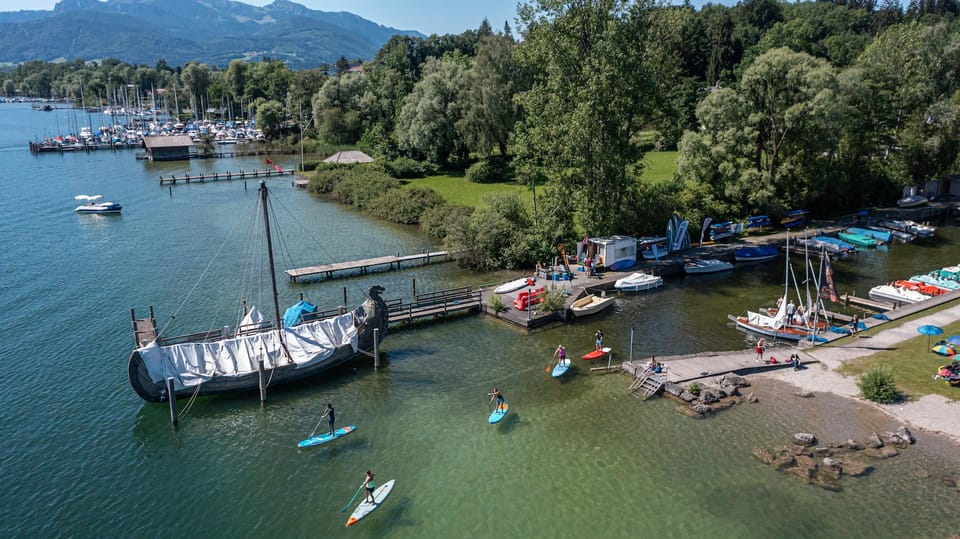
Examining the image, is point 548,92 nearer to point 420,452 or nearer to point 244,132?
point 420,452

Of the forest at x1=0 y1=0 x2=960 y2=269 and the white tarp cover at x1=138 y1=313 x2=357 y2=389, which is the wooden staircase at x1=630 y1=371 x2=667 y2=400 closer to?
the white tarp cover at x1=138 y1=313 x2=357 y2=389

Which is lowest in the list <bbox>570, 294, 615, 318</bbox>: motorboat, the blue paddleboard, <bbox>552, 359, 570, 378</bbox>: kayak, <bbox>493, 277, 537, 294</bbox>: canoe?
the blue paddleboard

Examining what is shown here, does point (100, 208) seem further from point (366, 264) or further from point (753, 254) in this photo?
point (753, 254)

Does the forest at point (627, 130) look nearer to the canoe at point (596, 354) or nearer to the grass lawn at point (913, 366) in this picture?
the canoe at point (596, 354)

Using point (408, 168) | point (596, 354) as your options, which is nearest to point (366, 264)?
point (596, 354)

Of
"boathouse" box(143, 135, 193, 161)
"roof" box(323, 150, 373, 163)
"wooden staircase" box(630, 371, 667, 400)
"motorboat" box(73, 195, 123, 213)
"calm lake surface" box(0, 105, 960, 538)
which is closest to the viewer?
"calm lake surface" box(0, 105, 960, 538)

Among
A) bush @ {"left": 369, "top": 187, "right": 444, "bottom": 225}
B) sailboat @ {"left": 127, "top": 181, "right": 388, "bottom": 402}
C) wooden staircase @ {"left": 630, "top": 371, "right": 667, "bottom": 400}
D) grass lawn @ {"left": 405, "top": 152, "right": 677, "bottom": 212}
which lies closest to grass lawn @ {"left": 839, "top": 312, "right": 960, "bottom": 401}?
wooden staircase @ {"left": 630, "top": 371, "right": 667, "bottom": 400}

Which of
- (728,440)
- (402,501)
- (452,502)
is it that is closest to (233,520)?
(402,501)
